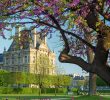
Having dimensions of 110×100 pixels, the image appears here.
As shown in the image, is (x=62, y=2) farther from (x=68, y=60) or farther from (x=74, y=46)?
(x=74, y=46)

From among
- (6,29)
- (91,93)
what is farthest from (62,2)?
(91,93)

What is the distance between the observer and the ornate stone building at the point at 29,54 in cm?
1457

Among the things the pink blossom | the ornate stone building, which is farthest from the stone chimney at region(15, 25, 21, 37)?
the pink blossom

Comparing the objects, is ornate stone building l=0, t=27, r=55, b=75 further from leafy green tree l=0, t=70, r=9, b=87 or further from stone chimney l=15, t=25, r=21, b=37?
leafy green tree l=0, t=70, r=9, b=87

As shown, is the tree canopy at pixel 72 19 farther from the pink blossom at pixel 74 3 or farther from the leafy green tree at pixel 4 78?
the leafy green tree at pixel 4 78

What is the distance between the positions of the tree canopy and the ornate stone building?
2.31 feet

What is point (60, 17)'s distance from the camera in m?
12.5

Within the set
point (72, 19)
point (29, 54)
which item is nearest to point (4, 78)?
point (29, 54)

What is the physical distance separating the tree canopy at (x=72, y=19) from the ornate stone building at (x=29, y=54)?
71 centimetres

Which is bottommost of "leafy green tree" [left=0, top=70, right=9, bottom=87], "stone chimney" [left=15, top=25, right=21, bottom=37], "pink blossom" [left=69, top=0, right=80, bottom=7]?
"stone chimney" [left=15, top=25, right=21, bottom=37]

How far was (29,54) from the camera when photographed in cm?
18075

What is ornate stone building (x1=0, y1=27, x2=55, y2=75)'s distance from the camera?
47.8 feet

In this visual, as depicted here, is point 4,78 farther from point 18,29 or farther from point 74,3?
point 74,3

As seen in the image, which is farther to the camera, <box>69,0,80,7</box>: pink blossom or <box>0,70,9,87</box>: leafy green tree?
<box>0,70,9,87</box>: leafy green tree
